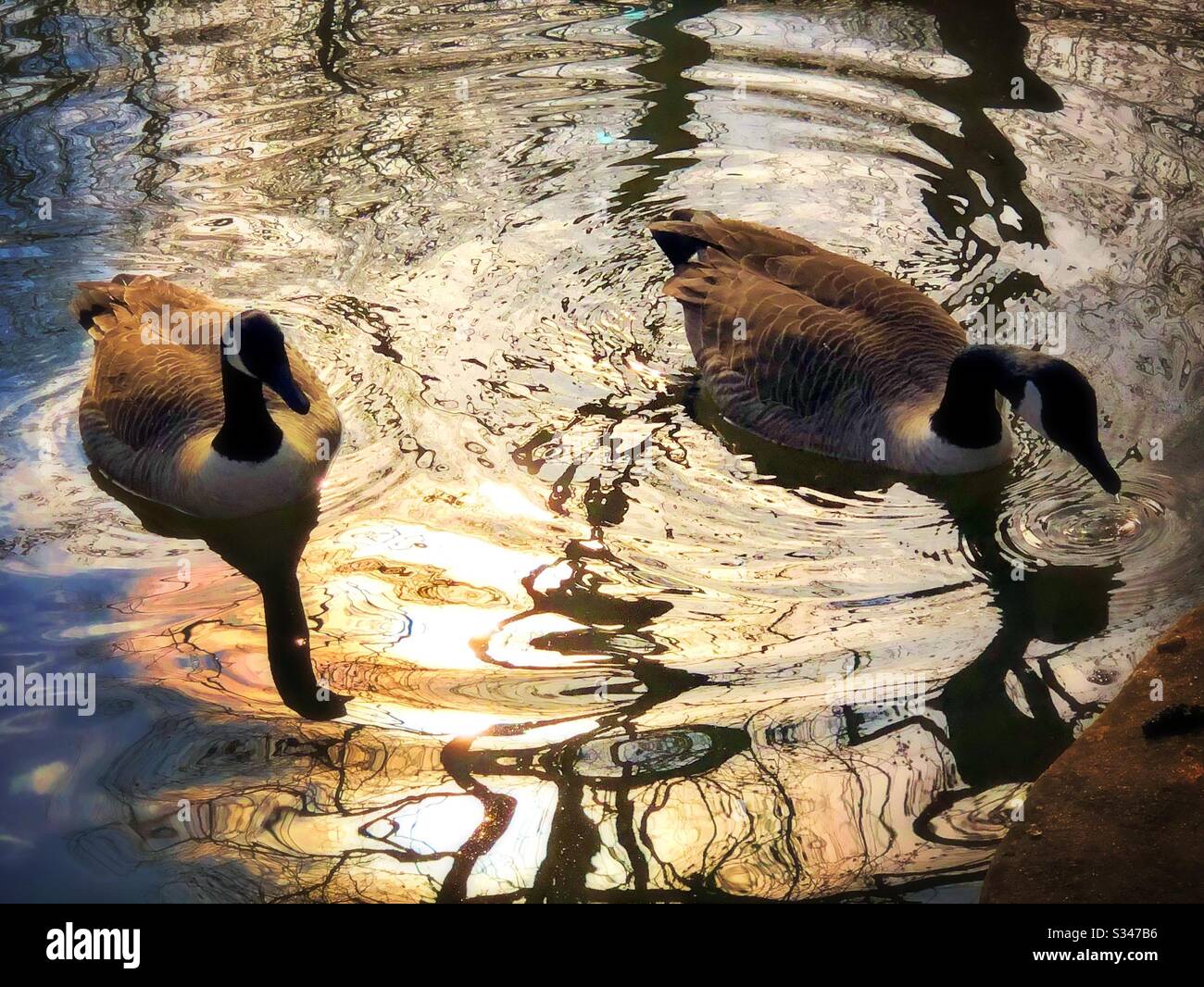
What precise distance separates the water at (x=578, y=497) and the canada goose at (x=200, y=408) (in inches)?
7.9

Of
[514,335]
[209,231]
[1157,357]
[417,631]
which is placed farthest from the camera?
[209,231]

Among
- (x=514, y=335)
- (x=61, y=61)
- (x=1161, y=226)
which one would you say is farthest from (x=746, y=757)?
(x=61, y=61)

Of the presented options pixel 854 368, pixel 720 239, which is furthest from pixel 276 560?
pixel 720 239

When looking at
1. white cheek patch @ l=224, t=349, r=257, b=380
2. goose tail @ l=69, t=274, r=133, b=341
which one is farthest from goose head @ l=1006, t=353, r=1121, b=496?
goose tail @ l=69, t=274, r=133, b=341

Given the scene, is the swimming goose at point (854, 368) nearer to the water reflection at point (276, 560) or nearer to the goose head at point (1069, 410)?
the goose head at point (1069, 410)

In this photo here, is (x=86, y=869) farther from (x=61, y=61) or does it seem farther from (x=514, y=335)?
(x=61, y=61)

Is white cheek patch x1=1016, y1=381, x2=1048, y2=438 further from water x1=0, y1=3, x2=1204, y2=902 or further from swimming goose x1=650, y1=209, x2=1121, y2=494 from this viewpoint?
water x1=0, y1=3, x2=1204, y2=902

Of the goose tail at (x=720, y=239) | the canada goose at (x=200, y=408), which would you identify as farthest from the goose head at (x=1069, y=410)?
the canada goose at (x=200, y=408)

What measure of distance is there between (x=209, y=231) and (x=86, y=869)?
5.69 m

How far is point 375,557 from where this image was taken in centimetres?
666

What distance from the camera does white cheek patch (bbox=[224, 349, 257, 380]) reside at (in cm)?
656

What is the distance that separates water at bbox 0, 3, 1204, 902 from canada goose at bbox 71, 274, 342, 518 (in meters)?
0.20

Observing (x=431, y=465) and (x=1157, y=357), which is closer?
(x=431, y=465)

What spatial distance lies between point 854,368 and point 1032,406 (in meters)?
1.01
